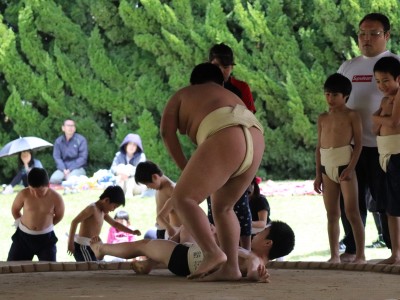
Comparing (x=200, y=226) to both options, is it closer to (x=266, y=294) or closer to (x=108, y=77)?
(x=266, y=294)

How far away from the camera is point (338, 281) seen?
13.3 feet

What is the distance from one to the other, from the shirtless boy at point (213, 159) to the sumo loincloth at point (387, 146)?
3.04ft

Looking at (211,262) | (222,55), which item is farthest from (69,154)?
(211,262)

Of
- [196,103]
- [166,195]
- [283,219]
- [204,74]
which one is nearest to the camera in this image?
[196,103]

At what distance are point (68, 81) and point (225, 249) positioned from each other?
28.6 feet

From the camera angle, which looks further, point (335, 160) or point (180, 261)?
point (335, 160)

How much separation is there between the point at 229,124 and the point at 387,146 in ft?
3.69

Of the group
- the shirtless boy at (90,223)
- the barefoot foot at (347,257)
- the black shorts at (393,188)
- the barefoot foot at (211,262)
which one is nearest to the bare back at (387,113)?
the black shorts at (393,188)

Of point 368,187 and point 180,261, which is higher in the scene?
point 368,187

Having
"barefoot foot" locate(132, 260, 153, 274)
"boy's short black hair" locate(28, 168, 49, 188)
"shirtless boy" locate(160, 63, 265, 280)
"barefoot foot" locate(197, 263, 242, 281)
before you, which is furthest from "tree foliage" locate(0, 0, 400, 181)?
"barefoot foot" locate(197, 263, 242, 281)

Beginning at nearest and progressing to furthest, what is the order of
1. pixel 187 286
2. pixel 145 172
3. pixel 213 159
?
pixel 187 286 < pixel 213 159 < pixel 145 172

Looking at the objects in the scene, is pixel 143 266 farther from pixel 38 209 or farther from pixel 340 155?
pixel 38 209

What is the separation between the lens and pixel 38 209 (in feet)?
20.5

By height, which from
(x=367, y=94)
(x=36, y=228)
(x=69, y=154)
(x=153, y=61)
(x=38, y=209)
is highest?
(x=153, y=61)
